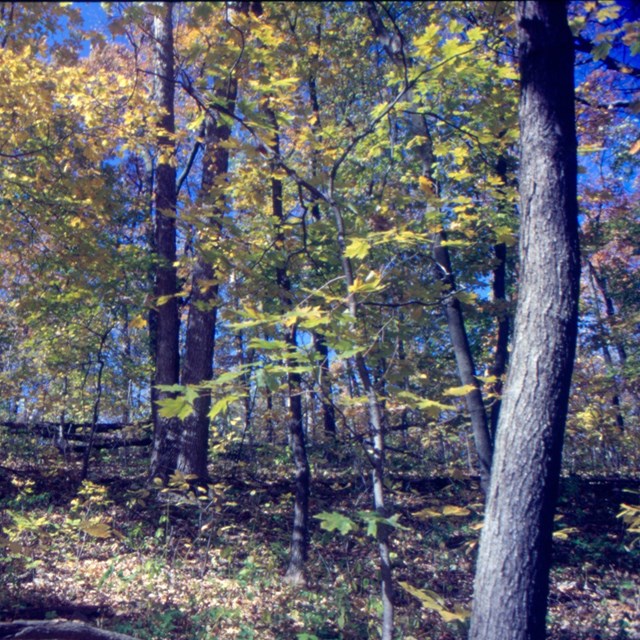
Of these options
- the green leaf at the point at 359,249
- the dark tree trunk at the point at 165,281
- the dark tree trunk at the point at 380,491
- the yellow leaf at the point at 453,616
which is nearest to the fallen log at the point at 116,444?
the dark tree trunk at the point at 165,281

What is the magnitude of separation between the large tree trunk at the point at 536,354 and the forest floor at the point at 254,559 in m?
→ 0.61

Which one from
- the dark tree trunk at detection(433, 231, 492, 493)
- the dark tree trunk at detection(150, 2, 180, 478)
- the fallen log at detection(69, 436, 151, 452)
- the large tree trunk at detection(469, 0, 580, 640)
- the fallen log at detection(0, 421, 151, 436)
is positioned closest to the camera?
the large tree trunk at detection(469, 0, 580, 640)

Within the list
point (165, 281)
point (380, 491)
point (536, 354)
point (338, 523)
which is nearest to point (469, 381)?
point (380, 491)

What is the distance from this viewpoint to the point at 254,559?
680cm

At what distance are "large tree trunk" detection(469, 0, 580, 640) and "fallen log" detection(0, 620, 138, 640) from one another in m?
2.50

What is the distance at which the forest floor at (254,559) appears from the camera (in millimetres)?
5062

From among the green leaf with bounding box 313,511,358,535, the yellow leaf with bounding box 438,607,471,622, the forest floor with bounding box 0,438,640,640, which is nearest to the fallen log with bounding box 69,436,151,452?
the forest floor with bounding box 0,438,640,640

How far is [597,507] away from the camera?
9.32m

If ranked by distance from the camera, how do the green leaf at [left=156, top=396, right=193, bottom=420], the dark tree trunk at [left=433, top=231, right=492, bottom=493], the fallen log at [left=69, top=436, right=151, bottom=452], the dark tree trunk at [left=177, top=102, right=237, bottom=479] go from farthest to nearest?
the fallen log at [left=69, top=436, right=151, bottom=452] < the dark tree trunk at [left=177, top=102, right=237, bottom=479] < the dark tree trunk at [left=433, top=231, right=492, bottom=493] < the green leaf at [left=156, top=396, right=193, bottom=420]

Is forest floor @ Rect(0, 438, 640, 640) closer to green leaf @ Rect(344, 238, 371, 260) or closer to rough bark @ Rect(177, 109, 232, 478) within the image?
rough bark @ Rect(177, 109, 232, 478)

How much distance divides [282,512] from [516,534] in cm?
606

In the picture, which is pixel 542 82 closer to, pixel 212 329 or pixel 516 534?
pixel 516 534

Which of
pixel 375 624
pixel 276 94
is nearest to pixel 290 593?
pixel 375 624

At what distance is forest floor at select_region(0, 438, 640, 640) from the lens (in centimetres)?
506
